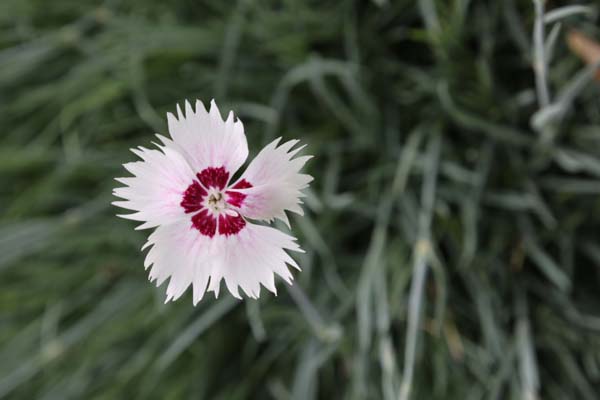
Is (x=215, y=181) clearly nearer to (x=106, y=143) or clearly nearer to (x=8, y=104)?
(x=106, y=143)

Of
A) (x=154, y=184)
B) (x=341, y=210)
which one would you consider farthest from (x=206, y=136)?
(x=341, y=210)

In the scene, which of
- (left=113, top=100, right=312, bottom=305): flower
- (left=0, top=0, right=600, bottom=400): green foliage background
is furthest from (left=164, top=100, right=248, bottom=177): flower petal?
(left=0, top=0, right=600, bottom=400): green foliage background

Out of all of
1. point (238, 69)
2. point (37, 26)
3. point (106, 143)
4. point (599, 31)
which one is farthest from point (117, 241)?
point (599, 31)

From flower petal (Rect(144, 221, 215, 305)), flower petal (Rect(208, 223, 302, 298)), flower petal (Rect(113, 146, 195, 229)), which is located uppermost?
flower petal (Rect(113, 146, 195, 229))

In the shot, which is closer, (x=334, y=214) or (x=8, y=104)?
(x=334, y=214)

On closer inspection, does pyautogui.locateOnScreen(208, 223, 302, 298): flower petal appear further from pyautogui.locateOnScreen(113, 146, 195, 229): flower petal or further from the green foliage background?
the green foliage background

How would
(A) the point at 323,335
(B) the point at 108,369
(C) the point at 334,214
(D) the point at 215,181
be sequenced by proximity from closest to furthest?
(D) the point at 215,181 → (A) the point at 323,335 → (C) the point at 334,214 → (B) the point at 108,369
